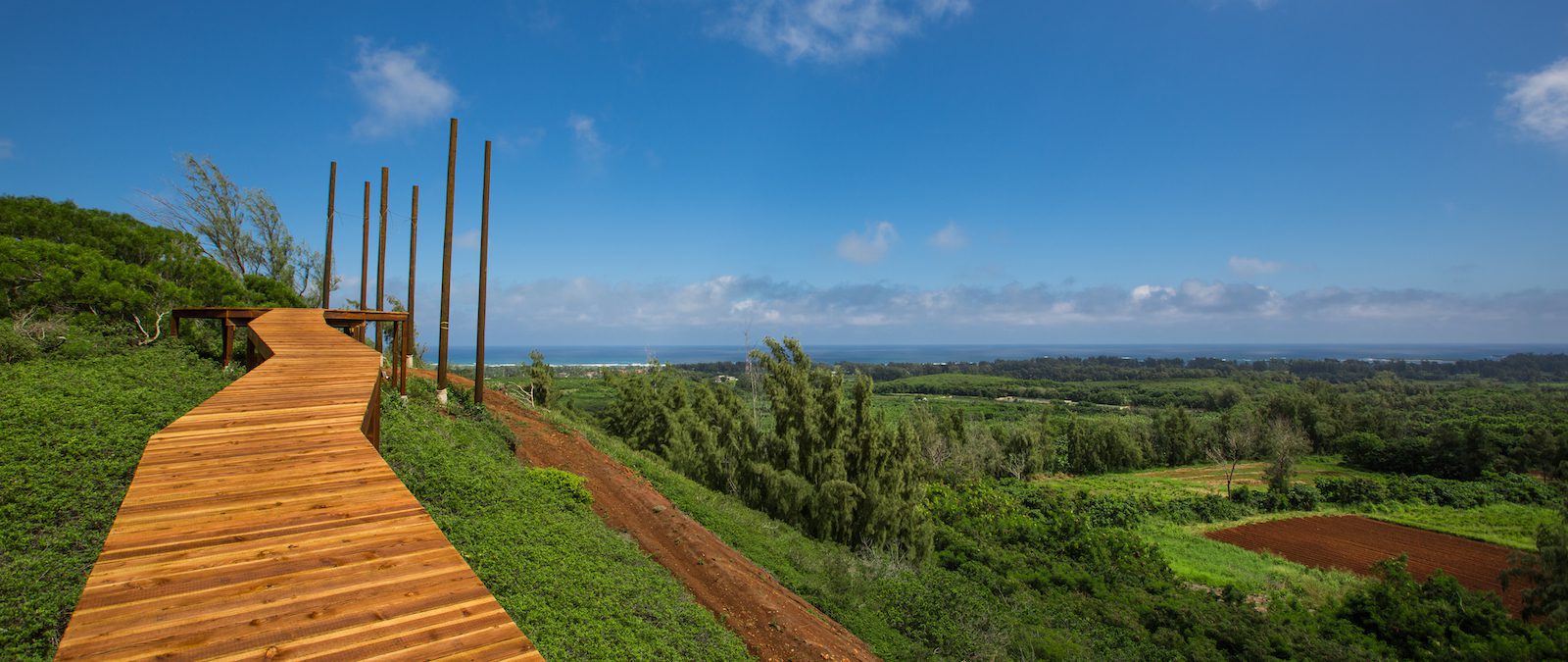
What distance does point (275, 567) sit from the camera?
219 centimetres

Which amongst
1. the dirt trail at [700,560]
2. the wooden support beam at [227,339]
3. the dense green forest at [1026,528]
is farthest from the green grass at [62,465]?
the dense green forest at [1026,528]

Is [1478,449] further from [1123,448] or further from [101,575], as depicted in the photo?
[101,575]

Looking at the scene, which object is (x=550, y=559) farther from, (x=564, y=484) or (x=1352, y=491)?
(x=1352, y=491)

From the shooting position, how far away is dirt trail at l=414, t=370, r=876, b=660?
347 inches

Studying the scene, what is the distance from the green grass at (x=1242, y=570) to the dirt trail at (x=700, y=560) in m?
16.1

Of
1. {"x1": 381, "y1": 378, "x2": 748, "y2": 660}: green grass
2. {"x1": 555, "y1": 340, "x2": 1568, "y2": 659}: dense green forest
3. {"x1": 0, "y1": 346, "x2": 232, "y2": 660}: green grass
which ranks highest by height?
{"x1": 0, "y1": 346, "x2": 232, "y2": 660}: green grass

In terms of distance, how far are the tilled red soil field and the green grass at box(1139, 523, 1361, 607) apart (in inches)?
83.7

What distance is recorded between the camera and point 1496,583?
2642 centimetres

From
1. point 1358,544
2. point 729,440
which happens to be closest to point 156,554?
point 729,440

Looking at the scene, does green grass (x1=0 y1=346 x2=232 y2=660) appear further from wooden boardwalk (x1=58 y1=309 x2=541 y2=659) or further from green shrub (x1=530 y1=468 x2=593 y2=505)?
green shrub (x1=530 y1=468 x2=593 y2=505)

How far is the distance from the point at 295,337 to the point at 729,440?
→ 1630 centimetres

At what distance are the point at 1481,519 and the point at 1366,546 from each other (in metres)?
11.7

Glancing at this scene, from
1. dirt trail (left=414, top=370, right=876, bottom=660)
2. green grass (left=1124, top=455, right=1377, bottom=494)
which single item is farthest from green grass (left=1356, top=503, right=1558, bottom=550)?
dirt trail (left=414, top=370, right=876, bottom=660)

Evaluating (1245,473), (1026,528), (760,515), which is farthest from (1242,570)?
(1245,473)
